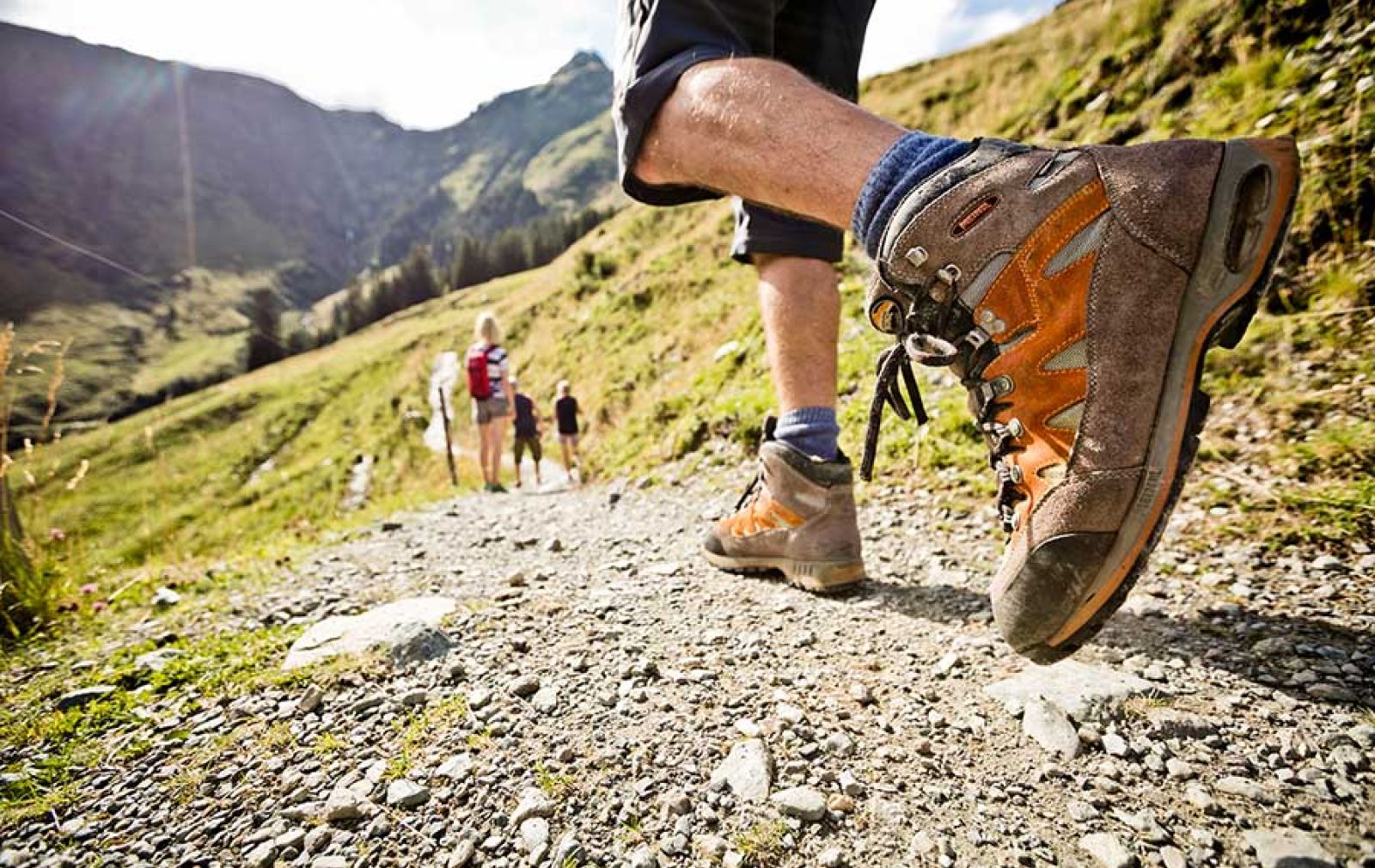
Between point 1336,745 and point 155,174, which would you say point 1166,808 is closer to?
point 1336,745

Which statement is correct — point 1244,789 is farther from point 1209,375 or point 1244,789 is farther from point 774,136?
point 1209,375

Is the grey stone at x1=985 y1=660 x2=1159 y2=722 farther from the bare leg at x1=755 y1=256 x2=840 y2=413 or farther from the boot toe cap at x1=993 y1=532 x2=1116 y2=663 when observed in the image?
the bare leg at x1=755 y1=256 x2=840 y2=413

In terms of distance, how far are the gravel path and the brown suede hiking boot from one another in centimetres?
32

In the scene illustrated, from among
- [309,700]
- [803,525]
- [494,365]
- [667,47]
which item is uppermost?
[667,47]

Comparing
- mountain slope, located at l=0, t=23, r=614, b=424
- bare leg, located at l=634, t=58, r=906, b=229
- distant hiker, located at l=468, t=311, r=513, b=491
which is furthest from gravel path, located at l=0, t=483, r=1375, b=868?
mountain slope, located at l=0, t=23, r=614, b=424

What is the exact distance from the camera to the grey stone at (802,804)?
1.27 metres

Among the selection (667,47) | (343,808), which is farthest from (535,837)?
(667,47)

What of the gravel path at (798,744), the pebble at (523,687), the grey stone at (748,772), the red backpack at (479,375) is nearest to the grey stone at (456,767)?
the gravel path at (798,744)

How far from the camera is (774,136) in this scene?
59.6 inches

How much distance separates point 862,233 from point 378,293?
93.3 metres

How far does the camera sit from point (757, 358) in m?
6.40

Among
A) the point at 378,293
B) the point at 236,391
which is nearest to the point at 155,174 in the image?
the point at 378,293

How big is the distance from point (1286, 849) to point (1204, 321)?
1.02 meters

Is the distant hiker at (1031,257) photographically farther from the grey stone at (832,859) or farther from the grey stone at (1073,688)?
the grey stone at (832,859)
